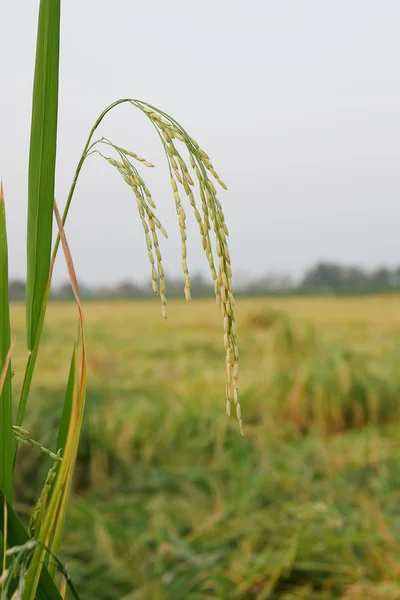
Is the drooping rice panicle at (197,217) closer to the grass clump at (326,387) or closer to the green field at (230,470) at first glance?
the green field at (230,470)

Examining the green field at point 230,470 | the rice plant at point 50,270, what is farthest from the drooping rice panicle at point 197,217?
the green field at point 230,470

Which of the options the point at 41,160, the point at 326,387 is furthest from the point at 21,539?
the point at 326,387

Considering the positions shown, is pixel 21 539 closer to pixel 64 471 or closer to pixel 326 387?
pixel 64 471

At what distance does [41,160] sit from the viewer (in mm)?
347

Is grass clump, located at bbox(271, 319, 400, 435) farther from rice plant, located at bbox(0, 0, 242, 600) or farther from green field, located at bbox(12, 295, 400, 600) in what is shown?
rice plant, located at bbox(0, 0, 242, 600)

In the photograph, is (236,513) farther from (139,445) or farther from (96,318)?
(96,318)

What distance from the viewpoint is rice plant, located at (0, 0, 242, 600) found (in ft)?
0.98

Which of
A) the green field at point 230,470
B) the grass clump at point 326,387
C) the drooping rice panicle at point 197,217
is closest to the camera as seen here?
the drooping rice panicle at point 197,217

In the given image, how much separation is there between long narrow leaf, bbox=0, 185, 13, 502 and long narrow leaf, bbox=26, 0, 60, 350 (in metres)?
0.01

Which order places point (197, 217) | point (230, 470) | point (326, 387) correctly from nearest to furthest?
point (197, 217) < point (230, 470) < point (326, 387)

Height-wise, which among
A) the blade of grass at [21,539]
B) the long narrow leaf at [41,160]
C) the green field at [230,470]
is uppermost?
the long narrow leaf at [41,160]

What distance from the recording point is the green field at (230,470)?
133 centimetres

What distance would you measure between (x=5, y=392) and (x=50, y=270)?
0.06 meters

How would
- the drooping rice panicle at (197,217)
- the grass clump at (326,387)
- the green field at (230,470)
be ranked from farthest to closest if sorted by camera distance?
the grass clump at (326,387) → the green field at (230,470) → the drooping rice panicle at (197,217)
